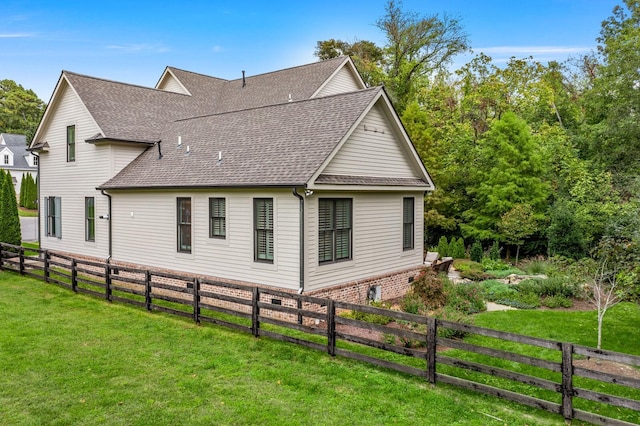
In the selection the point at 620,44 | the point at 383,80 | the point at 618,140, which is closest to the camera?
the point at 620,44

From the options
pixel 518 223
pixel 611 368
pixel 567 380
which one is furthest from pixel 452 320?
pixel 518 223

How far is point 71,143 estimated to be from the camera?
1819cm

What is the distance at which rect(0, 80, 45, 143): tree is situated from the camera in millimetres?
72500

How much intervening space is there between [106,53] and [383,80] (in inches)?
923

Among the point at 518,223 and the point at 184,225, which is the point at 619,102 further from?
the point at 184,225

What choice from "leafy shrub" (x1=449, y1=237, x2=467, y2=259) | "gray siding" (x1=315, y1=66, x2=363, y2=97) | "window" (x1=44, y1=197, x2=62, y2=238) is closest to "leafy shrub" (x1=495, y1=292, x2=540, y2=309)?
"leafy shrub" (x1=449, y1=237, x2=467, y2=259)

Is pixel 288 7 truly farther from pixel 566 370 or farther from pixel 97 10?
pixel 566 370

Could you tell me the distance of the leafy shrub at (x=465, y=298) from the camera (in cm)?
1238

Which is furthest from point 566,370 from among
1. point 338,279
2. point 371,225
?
point 371,225

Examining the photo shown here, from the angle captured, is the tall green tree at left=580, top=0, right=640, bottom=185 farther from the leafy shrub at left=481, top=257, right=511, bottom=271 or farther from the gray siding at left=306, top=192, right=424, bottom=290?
the gray siding at left=306, top=192, right=424, bottom=290

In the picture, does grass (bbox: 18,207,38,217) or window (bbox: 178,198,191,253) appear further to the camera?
grass (bbox: 18,207,38,217)

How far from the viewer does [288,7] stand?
27.8 meters

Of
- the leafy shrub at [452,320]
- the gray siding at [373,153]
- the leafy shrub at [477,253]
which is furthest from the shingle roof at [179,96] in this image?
the leafy shrub at [452,320]

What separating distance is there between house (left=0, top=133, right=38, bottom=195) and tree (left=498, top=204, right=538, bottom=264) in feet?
187
